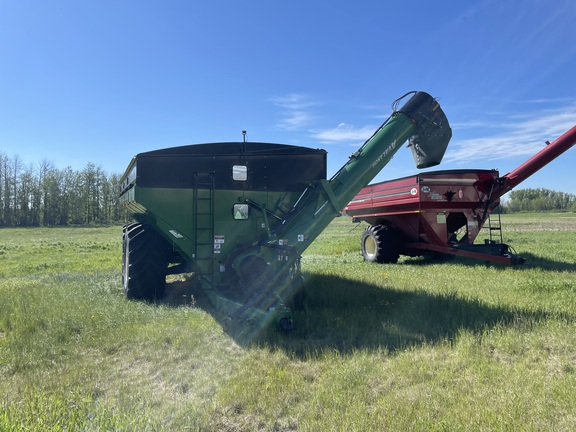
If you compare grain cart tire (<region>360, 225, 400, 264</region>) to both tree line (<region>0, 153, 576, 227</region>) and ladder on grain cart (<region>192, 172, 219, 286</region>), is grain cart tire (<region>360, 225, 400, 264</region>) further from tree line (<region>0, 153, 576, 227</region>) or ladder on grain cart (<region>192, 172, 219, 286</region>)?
tree line (<region>0, 153, 576, 227</region>)

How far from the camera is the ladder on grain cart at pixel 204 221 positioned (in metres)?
5.61

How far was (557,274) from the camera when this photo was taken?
300 inches

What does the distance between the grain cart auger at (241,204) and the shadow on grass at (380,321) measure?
66cm

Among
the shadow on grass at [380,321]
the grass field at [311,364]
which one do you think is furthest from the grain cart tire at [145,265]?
the shadow on grass at [380,321]

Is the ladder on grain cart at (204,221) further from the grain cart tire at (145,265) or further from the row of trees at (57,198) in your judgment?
the row of trees at (57,198)

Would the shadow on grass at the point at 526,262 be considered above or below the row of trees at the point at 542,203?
below

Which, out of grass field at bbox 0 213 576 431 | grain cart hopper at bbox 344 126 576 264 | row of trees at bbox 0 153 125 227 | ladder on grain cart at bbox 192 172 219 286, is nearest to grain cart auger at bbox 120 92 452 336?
ladder on grain cart at bbox 192 172 219 286

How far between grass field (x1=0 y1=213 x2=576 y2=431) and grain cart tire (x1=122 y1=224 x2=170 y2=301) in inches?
14.6

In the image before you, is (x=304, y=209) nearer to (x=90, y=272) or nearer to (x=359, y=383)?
(x=359, y=383)

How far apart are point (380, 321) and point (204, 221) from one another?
2.82 metres

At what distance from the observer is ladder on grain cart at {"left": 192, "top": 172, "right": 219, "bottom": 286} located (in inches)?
221

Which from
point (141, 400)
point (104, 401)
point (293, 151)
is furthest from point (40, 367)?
point (293, 151)

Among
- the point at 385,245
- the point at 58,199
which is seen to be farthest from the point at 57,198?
the point at 385,245

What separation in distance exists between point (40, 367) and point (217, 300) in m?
2.05
